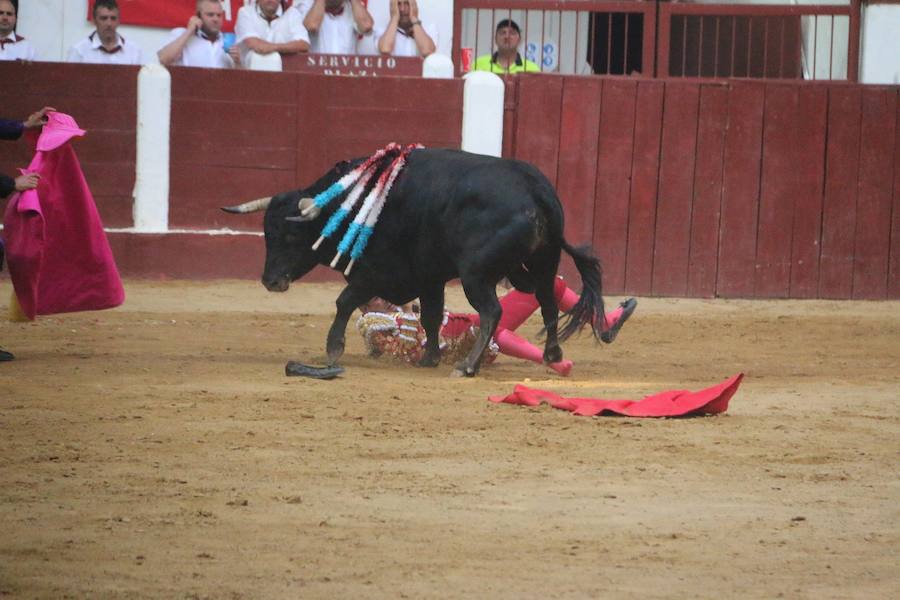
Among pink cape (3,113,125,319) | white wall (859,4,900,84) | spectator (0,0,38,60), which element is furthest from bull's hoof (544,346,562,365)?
spectator (0,0,38,60)

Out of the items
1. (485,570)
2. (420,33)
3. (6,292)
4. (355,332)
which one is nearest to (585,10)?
(420,33)

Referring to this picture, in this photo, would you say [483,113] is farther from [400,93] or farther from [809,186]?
[809,186]

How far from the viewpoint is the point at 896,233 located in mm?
11391

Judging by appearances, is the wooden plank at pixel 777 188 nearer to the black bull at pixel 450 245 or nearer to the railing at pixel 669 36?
the railing at pixel 669 36

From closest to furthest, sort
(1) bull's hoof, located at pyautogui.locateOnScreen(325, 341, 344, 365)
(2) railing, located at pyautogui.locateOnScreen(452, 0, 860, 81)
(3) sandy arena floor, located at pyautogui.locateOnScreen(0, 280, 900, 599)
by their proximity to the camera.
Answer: (3) sandy arena floor, located at pyautogui.locateOnScreen(0, 280, 900, 599) → (1) bull's hoof, located at pyautogui.locateOnScreen(325, 341, 344, 365) → (2) railing, located at pyautogui.locateOnScreen(452, 0, 860, 81)

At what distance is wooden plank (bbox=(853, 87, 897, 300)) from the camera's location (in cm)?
1130

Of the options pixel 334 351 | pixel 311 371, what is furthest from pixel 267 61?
pixel 311 371

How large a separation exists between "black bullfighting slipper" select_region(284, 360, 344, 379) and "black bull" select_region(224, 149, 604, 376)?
23 centimetres

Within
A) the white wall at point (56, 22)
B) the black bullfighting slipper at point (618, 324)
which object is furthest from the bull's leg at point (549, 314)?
the white wall at point (56, 22)

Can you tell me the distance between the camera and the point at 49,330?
8797 millimetres

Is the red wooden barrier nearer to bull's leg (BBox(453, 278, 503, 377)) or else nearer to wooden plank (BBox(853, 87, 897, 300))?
wooden plank (BBox(853, 87, 897, 300))

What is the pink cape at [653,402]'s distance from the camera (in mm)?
6062

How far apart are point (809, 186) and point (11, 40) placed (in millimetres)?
5679

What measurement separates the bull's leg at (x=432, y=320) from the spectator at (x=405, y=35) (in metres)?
4.25
